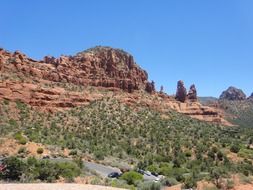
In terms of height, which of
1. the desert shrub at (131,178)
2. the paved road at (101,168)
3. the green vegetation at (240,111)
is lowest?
the paved road at (101,168)

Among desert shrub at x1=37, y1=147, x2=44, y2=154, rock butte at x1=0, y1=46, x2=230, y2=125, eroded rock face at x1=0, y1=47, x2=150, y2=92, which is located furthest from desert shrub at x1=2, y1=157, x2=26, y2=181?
eroded rock face at x1=0, y1=47, x2=150, y2=92

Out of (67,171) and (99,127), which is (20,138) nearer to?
(99,127)

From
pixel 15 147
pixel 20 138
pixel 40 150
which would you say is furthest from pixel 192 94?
pixel 15 147

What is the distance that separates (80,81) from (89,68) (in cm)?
716

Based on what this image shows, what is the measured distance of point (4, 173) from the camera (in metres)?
27.9

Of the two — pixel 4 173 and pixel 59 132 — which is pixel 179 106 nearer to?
pixel 59 132

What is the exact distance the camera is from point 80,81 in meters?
94.6

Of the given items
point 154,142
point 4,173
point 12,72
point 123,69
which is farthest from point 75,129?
point 123,69

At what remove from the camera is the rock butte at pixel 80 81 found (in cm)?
7331

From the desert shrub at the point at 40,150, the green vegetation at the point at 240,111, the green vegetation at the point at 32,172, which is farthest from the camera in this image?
the green vegetation at the point at 240,111

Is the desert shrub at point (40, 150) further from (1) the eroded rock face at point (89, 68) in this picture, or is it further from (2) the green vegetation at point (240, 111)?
(2) the green vegetation at point (240, 111)

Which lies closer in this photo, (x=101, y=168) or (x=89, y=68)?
(x=101, y=168)

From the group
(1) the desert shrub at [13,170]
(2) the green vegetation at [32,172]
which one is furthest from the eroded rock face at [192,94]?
(1) the desert shrub at [13,170]

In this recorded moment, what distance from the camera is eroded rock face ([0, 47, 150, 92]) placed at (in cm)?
8694
